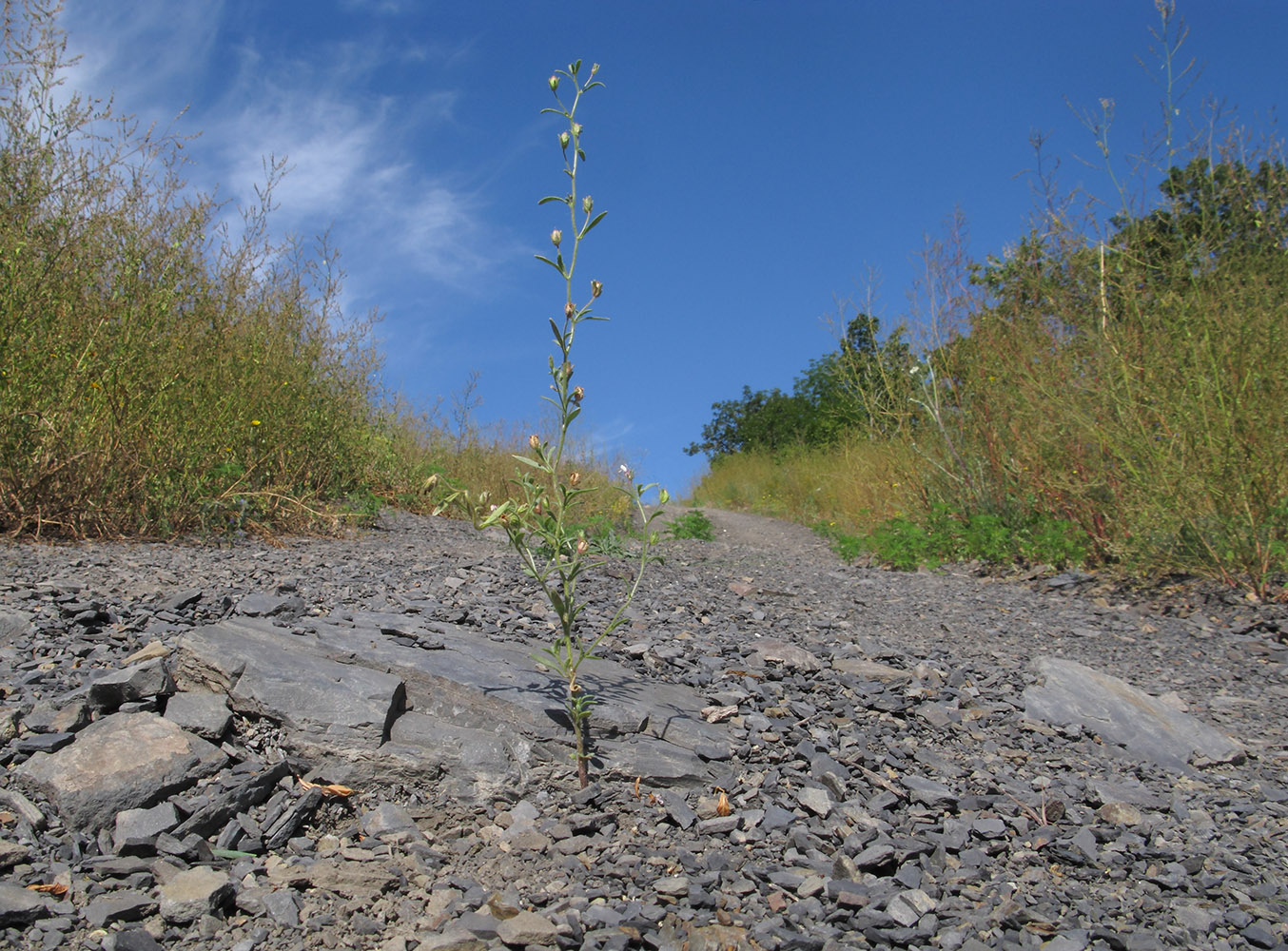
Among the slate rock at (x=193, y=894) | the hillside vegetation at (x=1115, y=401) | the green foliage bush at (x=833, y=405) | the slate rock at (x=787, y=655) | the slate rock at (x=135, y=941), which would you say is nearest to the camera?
the slate rock at (x=135, y=941)

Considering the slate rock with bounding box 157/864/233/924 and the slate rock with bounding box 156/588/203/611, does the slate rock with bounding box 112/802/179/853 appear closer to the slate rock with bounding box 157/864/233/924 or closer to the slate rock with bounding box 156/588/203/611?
the slate rock with bounding box 157/864/233/924

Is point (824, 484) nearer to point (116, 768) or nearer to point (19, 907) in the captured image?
point (116, 768)

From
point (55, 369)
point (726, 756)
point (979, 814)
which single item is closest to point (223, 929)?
point (726, 756)

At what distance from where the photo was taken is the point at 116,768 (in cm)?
183

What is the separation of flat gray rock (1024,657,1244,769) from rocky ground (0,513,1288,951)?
1 cm

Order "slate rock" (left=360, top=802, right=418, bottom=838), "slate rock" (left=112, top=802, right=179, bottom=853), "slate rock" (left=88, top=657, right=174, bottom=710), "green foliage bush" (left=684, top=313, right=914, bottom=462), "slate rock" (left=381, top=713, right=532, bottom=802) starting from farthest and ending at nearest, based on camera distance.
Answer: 1. "green foliage bush" (left=684, top=313, right=914, bottom=462)
2. "slate rock" (left=88, top=657, right=174, bottom=710)
3. "slate rock" (left=381, top=713, right=532, bottom=802)
4. "slate rock" (left=360, top=802, right=418, bottom=838)
5. "slate rock" (left=112, top=802, right=179, bottom=853)

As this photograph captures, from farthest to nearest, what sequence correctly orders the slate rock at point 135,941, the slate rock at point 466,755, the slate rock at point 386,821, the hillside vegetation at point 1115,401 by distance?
1. the hillside vegetation at point 1115,401
2. the slate rock at point 466,755
3. the slate rock at point 386,821
4. the slate rock at point 135,941

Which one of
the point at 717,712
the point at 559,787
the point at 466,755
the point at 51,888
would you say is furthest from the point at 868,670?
the point at 51,888

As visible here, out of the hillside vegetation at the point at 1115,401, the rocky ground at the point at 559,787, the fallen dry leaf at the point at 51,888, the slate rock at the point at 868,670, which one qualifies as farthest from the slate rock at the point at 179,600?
the hillside vegetation at the point at 1115,401

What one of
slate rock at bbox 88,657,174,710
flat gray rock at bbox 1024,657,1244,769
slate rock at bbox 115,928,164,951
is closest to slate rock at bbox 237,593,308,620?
slate rock at bbox 88,657,174,710

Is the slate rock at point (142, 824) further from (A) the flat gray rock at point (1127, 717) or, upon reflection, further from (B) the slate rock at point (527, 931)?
(A) the flat gray rock at point (1127, 717)

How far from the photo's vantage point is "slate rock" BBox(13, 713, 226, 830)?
1.78 meters

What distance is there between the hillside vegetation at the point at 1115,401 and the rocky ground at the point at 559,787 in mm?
1751

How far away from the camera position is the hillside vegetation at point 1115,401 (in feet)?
15.4
